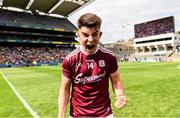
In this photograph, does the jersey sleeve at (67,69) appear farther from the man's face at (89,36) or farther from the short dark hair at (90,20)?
the short dark hair at (90,20)

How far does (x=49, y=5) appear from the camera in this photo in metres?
79.3

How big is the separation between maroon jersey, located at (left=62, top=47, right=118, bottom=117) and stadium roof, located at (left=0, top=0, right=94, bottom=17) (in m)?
72.2

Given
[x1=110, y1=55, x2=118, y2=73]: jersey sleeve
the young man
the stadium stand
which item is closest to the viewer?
the young man

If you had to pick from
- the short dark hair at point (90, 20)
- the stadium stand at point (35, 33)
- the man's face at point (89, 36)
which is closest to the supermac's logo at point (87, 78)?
the man's face at point (89, 36)

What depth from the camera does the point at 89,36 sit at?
11.0 ft

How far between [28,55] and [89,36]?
74836 mm

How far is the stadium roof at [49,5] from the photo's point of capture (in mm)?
75062

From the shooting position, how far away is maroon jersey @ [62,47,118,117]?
3.60 m

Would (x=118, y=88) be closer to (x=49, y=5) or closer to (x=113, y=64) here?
(x=113, y=64)

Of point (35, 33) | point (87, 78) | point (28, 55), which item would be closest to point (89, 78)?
point (87, 78)

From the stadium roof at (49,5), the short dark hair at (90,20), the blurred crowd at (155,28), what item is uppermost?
the stadium roof at (49,5)

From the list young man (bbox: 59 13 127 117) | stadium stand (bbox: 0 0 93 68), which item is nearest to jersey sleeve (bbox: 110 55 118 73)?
→ young man (bbox: 59 13 127 117)

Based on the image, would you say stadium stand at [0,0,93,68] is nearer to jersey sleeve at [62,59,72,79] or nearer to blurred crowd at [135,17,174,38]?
blurred crowd at [135,17,174,38]

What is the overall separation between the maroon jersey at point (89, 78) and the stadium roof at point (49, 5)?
72.2 metres
